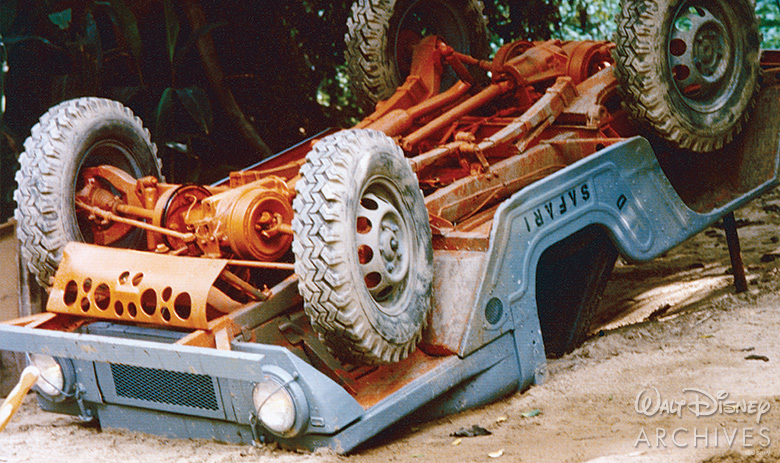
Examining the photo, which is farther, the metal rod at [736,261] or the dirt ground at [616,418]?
the metal rod at [736,261]

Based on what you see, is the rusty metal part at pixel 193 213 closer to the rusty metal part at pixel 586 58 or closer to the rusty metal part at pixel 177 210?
the rusty metal part at pixel 177 210

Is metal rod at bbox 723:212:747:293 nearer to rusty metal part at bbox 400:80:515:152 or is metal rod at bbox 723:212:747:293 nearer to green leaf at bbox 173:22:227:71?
rusty metal part at bbox 400:80:515:152

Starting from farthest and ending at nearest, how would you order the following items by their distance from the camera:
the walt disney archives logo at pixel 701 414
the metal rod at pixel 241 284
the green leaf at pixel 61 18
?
1. the green leaf at pixel 61 18
2. the metal rod at pixel 241 284
3. the walt disney archives logo at pixel 701 414

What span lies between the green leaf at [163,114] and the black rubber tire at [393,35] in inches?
56.8

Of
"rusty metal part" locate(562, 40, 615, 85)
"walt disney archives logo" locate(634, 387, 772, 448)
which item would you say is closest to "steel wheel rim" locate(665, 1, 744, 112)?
"rusty metal part" locate(562, 40, 615, 85)

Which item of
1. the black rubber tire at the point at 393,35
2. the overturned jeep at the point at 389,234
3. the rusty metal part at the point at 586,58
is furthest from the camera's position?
the black rubber tire at the point at 393,35

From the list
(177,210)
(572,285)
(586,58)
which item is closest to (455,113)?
(586,58)

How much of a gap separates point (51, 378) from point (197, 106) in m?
3.06

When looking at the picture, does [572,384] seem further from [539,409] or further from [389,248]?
[389,248]

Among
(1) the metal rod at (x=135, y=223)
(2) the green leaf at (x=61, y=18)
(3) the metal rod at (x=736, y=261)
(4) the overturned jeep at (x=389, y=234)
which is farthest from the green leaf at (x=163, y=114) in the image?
(3) the metal rod at (x=736, y=261)

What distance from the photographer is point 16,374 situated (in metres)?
4.46

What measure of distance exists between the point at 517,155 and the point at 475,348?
1210 mm

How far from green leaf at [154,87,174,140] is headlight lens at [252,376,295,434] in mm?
3476

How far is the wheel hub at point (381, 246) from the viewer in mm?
3248
